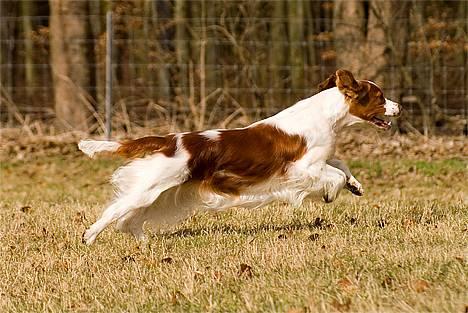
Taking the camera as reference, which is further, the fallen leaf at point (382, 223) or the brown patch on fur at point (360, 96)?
the fallen leaf at point (382, 223)

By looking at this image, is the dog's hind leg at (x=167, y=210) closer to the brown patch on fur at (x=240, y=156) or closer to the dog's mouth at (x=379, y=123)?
the brown patch on fur at (x=240, y=156)

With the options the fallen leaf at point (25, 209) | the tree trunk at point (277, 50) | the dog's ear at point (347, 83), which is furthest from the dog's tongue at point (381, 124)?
the tree trunk at point (277, 50)

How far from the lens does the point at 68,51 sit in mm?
15055

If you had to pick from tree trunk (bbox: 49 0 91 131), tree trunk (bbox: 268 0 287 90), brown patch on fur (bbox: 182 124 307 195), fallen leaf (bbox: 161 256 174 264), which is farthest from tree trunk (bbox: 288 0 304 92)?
fallen leaf (bbox: 161 256 174 264)

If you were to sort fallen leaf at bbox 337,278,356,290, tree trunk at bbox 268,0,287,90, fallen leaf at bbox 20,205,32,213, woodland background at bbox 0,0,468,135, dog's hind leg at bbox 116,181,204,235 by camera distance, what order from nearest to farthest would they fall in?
fallen leaf at bbox 337,278,356,290 < dog's hind leg at bbox 116,181,204,235 < fallen leaf at bbox 20,205,32,213 < woodland background at bbox 0,0,468,135 < tree trunk at bbox 268,0,287,90

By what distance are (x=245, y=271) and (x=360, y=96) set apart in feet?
6.76

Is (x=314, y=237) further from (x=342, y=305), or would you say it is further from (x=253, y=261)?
(x=342, y=305)

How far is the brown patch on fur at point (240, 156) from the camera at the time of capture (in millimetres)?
6609

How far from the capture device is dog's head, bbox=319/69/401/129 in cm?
686

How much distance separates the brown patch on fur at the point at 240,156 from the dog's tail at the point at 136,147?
0.11 m

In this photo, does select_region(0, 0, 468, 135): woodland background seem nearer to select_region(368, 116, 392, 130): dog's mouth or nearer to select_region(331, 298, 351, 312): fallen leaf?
select_region(368, 116, 392, 130): dog's mouth

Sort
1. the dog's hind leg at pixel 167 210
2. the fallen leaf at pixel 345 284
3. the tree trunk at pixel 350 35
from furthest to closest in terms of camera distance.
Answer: the tree trunk at pixel 350 35 → the dog's hind leg at pixel 167 210 → the fallen leaf at pixel 345 284

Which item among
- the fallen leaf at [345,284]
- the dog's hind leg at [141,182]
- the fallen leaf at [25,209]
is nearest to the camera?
the fallen leaf at [345,284]

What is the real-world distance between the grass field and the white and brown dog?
0.24 metres
